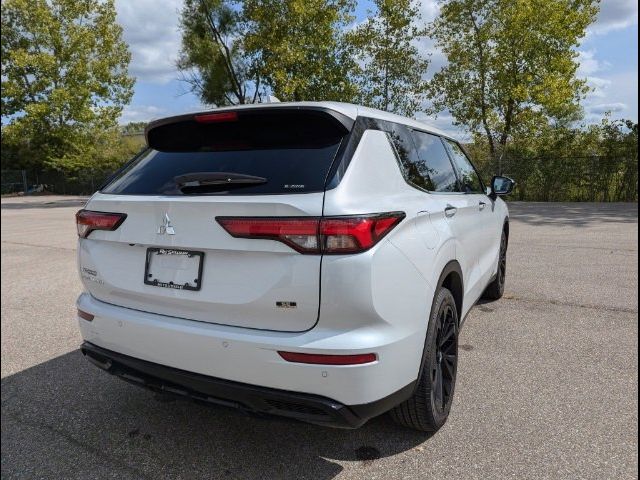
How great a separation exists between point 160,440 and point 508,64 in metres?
19.2

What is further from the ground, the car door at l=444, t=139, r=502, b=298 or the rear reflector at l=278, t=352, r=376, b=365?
the car door at l=444, t=139, r=502, b=298

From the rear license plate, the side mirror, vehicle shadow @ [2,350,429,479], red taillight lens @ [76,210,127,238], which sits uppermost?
the side mirror

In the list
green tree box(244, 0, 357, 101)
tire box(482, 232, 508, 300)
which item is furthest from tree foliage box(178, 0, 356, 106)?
tire box(482, 232, 508, 300)

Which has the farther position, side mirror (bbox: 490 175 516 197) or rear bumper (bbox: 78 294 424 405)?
side mirror (bbox: 490 175 516 197)

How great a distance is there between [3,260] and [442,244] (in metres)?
8.25

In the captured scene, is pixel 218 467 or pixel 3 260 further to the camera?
pixel 3 260

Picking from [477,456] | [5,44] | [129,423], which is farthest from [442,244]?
[5,44]

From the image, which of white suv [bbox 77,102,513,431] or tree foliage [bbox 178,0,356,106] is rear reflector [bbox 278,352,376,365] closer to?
white suv [bbox 77,102,513,431]

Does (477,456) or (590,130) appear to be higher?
(590,130)

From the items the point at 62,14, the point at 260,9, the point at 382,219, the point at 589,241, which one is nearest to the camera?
the point at 382,219

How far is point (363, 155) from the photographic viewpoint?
2240mm

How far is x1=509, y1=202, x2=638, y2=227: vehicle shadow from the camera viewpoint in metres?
12.2

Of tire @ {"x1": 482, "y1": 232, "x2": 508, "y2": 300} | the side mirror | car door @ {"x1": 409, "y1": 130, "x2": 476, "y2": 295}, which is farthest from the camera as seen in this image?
tire @ {"x1": 482, "y1": 232, "x2": 508, "y2": 300}

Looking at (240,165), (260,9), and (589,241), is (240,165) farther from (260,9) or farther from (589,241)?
(260,9)
